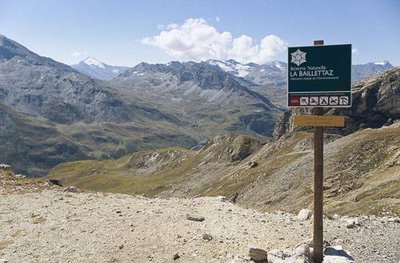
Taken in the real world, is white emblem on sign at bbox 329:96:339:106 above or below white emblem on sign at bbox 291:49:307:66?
below

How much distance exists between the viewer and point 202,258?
20.9 m

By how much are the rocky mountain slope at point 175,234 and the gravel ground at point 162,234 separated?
0.05m

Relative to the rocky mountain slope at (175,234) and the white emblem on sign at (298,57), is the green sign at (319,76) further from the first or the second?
the rocky mountain slope at (175,234)

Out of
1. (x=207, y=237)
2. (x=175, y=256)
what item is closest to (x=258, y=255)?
(x=175, y=256)

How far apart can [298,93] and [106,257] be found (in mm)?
11552

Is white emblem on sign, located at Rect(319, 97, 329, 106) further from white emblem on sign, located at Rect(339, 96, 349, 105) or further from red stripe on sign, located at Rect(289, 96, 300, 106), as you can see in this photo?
red stripe on sign, located at Rect(289, 96, 300, 106)

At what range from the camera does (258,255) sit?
64.8ft

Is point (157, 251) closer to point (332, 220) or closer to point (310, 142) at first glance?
point (332, 220)

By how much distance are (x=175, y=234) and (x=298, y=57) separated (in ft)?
36.6

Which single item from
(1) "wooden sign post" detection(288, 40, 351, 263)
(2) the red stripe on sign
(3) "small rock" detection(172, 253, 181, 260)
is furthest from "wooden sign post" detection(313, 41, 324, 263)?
(3) "small rock" detection(172, 253, 181, 260)

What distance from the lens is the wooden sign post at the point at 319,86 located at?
18812 millimetres

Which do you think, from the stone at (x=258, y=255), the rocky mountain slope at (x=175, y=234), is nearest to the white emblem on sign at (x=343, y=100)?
the rocky mountain slope at (x=175, y=234)

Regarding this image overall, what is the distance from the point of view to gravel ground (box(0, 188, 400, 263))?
2181 cm

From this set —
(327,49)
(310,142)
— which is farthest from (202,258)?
(310,142)
